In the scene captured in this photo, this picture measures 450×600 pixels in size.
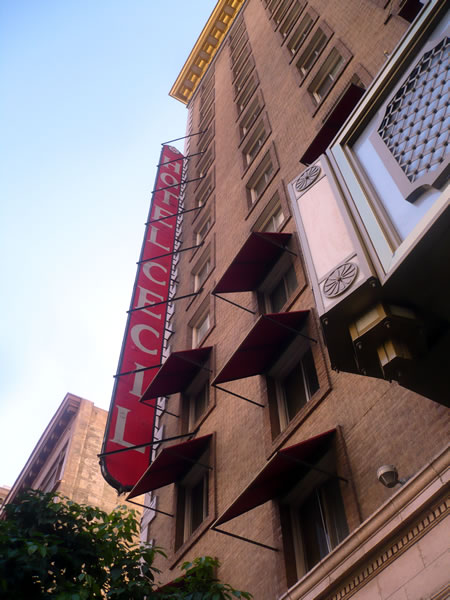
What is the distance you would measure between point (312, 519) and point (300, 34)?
20.8 m

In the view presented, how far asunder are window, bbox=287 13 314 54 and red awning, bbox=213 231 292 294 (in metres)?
12.8

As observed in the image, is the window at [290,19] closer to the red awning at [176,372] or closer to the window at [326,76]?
the window at [326,76]

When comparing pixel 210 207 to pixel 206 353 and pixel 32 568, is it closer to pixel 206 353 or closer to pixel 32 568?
pixel 206 353

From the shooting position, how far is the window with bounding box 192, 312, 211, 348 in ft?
67.7

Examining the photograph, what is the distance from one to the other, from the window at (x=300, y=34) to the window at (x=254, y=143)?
3692 millimetres

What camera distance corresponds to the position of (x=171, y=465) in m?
15.1

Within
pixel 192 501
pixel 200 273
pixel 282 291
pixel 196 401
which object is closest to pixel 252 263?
pixel 282 291

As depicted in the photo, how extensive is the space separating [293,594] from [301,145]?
13625 mm

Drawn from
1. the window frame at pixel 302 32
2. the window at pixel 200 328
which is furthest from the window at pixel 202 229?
the window frame at pixel 302 32

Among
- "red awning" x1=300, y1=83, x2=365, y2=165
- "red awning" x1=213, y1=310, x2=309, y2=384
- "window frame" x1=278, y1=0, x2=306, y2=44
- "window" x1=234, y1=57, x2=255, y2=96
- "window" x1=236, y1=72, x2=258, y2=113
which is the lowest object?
"red awning" x1=213, y1=310, x2=309, y2=384

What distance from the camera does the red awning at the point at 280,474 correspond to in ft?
33.9

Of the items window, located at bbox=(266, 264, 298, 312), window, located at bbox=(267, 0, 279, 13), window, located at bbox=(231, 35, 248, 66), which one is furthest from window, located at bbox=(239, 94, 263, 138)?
window, located at bbox=(266, 264, 298, 312)

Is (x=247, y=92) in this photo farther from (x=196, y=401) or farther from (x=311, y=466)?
(x=311, y=466)

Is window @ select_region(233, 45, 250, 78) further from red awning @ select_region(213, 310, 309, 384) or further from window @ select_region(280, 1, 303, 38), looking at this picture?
red awning @ select_region(213, 310, 309, 384)
